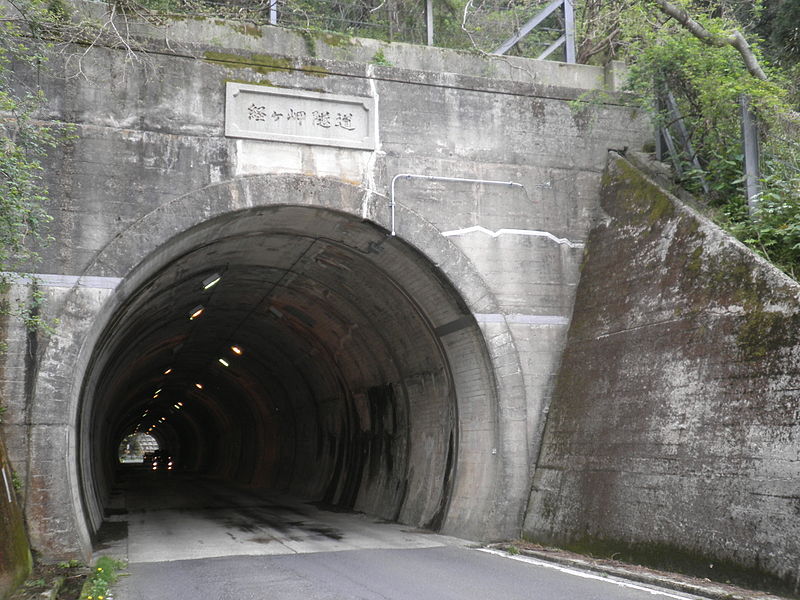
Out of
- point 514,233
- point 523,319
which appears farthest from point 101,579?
point 514,233

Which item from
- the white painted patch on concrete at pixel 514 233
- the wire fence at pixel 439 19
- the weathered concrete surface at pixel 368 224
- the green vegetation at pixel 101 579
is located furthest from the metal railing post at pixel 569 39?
the green vegetation at pixel 101 579

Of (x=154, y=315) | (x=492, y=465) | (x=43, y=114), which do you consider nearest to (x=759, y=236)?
(x=492, y=465)

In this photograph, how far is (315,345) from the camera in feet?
55.4

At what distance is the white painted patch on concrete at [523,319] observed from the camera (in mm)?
10922

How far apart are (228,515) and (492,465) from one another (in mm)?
7247

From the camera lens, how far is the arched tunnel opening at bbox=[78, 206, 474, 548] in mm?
11258

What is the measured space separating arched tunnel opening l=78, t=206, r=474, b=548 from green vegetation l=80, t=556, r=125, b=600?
1985 millimetres

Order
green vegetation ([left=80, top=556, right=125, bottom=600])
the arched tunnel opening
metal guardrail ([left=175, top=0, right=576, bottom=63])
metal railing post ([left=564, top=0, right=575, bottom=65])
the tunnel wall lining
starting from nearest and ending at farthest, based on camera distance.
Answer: green vegetation ([left=80, top=556, right=125, bottom=600]), the tunnel wall lining, the arched tunnel opening, metal railing post ([left=564, top=0, right=575, bottom=65]), metal guardrail ([left=175, top=0, right=576, bottom=63])

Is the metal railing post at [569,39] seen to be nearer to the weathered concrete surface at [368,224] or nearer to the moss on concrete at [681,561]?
the weathered concrete surface at [368,224]

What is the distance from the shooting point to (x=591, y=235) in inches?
457

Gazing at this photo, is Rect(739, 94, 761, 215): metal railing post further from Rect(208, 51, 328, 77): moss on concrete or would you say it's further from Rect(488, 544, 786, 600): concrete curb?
Rect(208, 51, 328, 77): moss on concrete

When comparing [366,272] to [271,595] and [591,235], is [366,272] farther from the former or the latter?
[271,595]

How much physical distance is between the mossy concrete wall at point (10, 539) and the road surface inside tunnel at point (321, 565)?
92 cm

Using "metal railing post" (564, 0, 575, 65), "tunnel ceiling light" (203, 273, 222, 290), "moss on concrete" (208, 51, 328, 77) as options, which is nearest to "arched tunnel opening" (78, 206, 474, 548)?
"tunnel ceiling light" (203, 273, 222, 290)
